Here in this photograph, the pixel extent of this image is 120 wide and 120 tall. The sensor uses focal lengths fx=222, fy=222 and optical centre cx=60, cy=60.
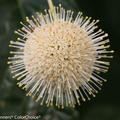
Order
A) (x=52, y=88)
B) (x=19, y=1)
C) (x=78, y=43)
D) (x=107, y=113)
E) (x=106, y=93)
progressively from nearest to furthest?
(x=78, y=43)
(x=52, y=88)
(x=19, y=1)
(x=106, y=93)
(x=107, y=113)

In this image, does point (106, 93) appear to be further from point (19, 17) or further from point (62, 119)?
point (19, 17)

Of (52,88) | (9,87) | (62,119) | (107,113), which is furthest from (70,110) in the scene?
(107,113)

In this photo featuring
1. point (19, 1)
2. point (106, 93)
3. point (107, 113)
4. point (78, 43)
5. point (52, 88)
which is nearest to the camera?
point (78, 43)

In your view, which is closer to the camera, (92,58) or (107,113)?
(92,58)

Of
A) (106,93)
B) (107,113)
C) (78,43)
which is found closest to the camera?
(78,43)

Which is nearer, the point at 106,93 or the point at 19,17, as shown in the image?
the point at 19,17

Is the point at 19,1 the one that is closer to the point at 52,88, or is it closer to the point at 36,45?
the point at 36,45

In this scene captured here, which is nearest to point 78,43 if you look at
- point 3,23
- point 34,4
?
point 34,4

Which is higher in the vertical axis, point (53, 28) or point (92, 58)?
point (53, 28)

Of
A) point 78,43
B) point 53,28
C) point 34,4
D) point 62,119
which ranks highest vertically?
point 34,4
